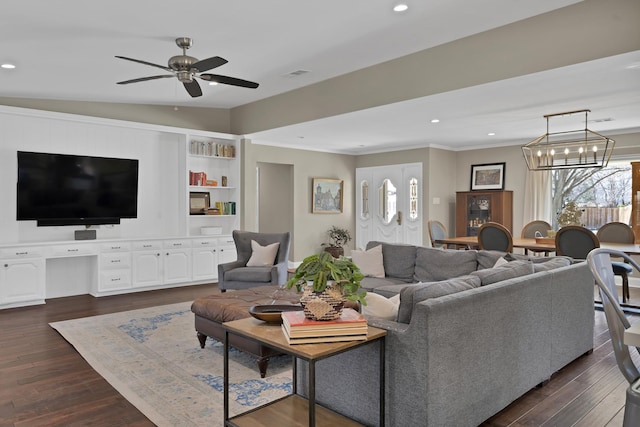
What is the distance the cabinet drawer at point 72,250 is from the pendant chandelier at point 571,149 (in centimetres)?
574

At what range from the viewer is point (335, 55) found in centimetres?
475

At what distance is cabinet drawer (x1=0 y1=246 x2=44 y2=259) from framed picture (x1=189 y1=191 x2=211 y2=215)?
2.19 meters

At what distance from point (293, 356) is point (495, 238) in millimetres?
4477

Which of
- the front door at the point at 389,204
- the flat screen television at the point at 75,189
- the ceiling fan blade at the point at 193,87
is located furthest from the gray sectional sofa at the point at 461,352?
the front door at the point at 389,204

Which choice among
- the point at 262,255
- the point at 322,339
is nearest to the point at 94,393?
the point at 322,339

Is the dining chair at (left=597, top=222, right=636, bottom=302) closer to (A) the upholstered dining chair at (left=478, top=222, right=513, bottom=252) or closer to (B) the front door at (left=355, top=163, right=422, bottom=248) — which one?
(A) the upholstered dining chair at (left=478, top=222, right=513, bottom=252)

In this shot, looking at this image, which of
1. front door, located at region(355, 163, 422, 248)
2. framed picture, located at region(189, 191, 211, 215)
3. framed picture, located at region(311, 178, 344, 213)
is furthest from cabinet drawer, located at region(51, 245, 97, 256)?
front door, located at region(355, 163, 422, 248)

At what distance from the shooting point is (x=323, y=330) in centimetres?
188

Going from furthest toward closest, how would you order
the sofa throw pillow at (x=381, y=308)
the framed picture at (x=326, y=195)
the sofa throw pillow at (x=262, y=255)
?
the framed picture at (x=326, y=195) < the sofa throw pillow at (x=262, y=255) < the sofa throw pillow at (x=381, y=308)

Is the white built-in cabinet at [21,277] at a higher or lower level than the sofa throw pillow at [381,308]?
lower

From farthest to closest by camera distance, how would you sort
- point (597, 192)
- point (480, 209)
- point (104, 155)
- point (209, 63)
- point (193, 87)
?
point (480, 209)
point (597, 192)
point (104, 155)
point (193, 87)
point (209, 63)

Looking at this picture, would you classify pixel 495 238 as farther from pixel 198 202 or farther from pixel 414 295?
pixel 198 202

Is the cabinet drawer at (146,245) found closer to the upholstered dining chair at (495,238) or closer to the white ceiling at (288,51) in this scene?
the white ceiling at (288,51)

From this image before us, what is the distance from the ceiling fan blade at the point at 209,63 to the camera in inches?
142
